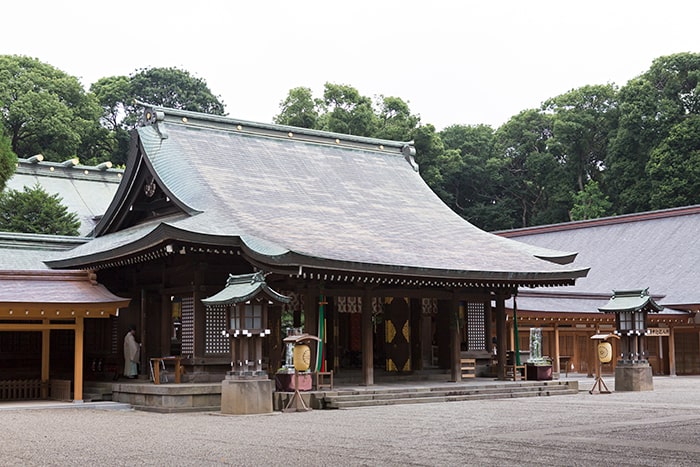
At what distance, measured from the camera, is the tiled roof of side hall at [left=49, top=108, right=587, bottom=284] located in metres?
18.6

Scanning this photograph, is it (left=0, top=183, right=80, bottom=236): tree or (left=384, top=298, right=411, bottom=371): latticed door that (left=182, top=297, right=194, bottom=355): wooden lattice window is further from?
(left=0, top=183, right=80, bottom=236): tree

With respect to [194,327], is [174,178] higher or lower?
higher

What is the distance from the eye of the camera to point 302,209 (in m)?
21.9

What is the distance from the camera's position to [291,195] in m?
22.5

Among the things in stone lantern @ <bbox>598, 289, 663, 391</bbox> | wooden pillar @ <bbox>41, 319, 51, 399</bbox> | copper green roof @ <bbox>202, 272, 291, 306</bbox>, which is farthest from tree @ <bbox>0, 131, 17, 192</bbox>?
stone lantern @ <bbox>598, 289, 663, 391</bbox>

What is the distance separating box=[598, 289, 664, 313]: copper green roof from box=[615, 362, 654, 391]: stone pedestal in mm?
1349

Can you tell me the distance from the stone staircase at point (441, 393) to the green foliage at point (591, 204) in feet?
94.3

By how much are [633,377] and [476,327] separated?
415 cm

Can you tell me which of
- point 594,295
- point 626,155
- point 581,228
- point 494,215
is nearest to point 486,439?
point 594,295

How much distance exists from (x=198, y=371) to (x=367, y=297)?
3.96 m

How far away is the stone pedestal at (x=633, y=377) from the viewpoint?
837 inches

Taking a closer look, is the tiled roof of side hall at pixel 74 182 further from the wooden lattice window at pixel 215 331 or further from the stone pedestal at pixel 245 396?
the stone pedestal at pixel 245 396

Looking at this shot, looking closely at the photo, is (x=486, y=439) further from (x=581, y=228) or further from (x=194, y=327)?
(x=581, y=228)

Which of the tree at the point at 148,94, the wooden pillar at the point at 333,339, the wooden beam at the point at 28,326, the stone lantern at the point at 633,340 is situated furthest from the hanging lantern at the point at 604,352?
the tree at the point at 148,94
